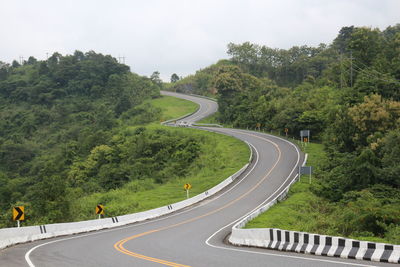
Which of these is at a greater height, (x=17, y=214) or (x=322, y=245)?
(x=322, y=245)

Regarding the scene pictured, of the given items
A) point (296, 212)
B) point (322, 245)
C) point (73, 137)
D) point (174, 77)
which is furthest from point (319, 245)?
point (174, 77)

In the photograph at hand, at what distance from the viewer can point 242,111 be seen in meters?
76.8

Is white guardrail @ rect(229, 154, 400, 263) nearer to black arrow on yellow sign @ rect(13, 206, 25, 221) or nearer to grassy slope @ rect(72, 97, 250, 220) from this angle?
black arrow on yellow sign @ rect(13, 206, 25, 221)

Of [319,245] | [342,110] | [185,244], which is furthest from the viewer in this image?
[342,110]

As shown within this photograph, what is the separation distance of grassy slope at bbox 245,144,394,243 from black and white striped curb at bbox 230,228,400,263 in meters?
4.68

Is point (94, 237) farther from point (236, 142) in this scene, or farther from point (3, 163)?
point (3, 163)

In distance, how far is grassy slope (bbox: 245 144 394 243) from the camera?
74.2 ft

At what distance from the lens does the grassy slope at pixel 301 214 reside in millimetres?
22630

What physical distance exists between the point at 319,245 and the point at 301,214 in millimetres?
15745

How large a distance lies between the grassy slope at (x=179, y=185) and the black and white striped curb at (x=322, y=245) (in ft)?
70.1

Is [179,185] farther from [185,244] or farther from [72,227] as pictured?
[185,244]

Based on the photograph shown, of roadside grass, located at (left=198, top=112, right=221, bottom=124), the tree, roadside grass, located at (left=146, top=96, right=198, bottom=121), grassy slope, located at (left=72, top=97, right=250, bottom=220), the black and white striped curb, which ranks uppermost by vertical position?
the tree

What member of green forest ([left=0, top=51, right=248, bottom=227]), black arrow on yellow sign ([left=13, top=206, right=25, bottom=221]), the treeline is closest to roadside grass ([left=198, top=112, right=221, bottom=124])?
green forest ([left=0, top=51, right=248, bottom=227])

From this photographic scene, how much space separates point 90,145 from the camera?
67.1m
